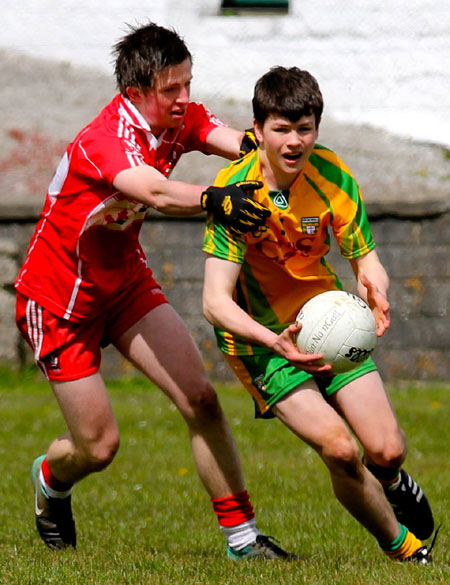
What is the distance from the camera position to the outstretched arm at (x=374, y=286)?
512 cm

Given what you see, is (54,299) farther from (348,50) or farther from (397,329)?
(348,50)

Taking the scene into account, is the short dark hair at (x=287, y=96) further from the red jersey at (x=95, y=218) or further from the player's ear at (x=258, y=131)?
the red jersey at (x=95, y=218)

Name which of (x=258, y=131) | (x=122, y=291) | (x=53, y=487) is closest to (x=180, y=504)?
(x=53, y=487)

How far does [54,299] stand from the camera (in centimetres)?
587

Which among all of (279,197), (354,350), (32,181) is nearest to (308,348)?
(354,350)

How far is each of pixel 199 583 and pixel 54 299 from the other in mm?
1682

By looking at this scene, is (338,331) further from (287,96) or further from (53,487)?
(53,487)

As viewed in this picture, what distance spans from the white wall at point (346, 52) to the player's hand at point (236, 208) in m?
10.1

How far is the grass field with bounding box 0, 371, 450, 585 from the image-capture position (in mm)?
5145

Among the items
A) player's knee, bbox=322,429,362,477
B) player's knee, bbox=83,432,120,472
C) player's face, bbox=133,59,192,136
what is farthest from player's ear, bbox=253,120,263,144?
player's knee, bbox=83,432,120,472

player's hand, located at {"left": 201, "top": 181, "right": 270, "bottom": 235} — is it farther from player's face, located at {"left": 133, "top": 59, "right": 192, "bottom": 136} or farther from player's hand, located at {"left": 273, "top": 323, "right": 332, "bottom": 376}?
player's face, located at {"left": 133, "top": 59, "right": 192, "bottom": 136}

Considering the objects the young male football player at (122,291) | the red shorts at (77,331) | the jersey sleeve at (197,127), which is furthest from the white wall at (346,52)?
the red shorts at (77,331)

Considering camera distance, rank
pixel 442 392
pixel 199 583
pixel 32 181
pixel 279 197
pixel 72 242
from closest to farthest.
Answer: pixel 199 583 → pixel 279 197 → pixel 72 242 → pixel 442 392 → pixel 32 181

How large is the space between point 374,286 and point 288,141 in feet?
2.45
